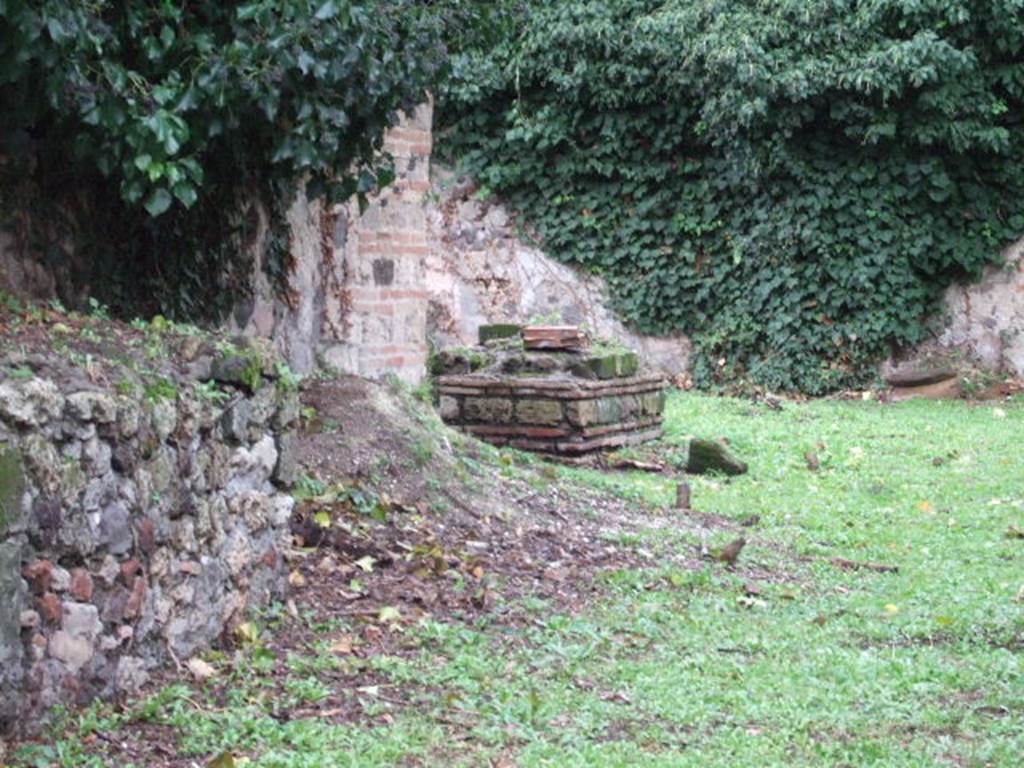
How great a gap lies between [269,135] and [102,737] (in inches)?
145

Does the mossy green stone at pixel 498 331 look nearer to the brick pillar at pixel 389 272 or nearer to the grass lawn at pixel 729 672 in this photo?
the brick pillar at pixel 389 272

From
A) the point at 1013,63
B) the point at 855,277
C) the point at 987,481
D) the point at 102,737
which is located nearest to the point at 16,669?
the point at 102,737

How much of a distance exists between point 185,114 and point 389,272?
2.72 metres

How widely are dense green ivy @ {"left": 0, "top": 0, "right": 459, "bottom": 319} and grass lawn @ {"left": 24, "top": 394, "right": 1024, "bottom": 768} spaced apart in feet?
7.75

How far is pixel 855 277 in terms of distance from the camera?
1587cm

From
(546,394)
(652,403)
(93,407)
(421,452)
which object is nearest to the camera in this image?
(93,407)

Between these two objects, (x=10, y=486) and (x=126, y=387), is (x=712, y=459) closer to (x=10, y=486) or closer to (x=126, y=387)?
A: (x=126, y=387)

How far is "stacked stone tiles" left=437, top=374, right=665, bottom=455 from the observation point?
419 inches

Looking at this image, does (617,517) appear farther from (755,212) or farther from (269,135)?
(755,212)

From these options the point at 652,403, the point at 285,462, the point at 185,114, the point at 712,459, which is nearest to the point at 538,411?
the point at 712,459

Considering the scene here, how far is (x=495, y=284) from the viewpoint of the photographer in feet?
56.6

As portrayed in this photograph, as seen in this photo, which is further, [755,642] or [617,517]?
[617,517]

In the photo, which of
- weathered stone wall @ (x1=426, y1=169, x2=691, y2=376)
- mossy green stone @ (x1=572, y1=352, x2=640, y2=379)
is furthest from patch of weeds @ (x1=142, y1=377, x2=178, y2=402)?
weathered stone wall @ (x1=426, y1=169, x2=691, y2=376)

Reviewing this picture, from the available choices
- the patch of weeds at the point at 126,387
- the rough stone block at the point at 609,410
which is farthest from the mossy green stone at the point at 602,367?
the patch of weeds at the point at 126,387
